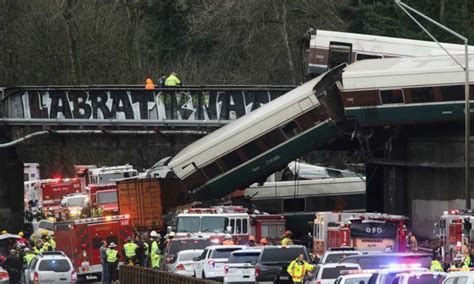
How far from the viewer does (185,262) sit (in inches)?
1870

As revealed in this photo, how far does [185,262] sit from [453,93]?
42.8 ft

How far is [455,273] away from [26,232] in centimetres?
4561

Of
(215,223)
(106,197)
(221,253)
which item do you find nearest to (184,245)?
(221,253)

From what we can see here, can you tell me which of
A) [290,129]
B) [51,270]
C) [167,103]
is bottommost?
[51,270]

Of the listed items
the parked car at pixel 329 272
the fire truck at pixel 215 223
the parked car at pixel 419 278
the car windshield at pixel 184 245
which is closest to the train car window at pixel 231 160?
the fire truck at pixel 215 223

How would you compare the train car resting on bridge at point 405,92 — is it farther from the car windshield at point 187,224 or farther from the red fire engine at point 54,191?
the red fire engine at point 54,191

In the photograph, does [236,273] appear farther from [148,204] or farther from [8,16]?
[8,16]

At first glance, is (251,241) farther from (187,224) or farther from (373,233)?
(373,233)

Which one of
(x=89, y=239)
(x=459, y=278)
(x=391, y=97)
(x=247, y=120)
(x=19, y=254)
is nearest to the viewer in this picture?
(x=459, y=278)

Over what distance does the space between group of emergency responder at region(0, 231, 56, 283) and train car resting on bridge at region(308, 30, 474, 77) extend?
476 inches

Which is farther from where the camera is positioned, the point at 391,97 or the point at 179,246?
the point at 391,97

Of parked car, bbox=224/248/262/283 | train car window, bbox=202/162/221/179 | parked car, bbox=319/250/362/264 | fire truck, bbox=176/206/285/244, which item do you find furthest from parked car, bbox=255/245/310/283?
train car window, bbox=202/162/221/179

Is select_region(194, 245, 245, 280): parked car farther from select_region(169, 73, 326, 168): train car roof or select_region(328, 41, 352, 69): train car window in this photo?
select_region(328, 41, 352, 69): train car window

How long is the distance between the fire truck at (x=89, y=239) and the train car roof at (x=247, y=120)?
431 centimetres
